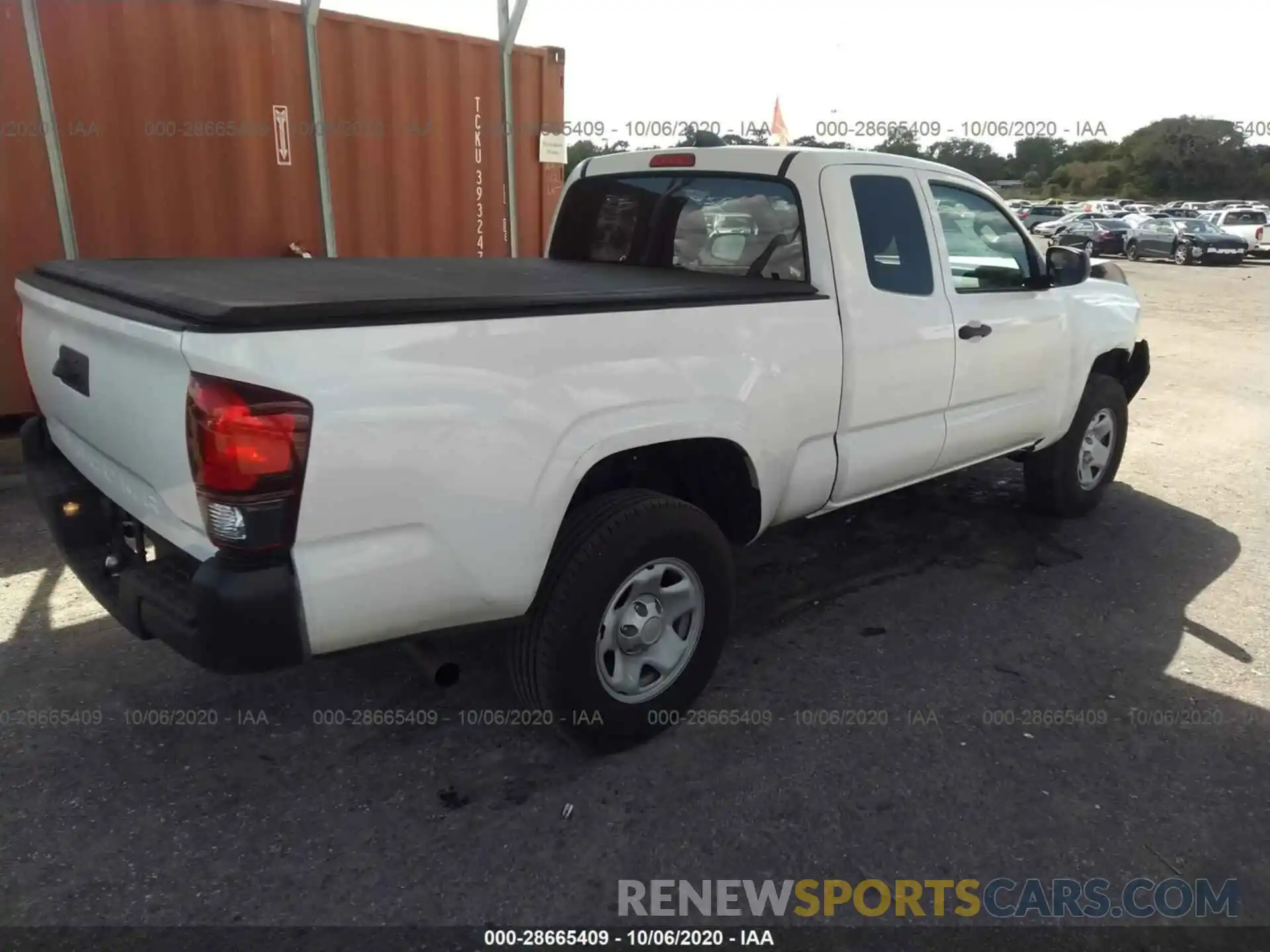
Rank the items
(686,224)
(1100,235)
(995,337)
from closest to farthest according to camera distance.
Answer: (686,224) → (995,337) → (1100,235)

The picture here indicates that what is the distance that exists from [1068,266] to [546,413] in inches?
127

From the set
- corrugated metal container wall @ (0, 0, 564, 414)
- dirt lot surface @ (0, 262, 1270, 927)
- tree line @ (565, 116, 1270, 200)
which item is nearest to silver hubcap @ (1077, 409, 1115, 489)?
dirt lot surface @ (0, 262, 1270, 927)

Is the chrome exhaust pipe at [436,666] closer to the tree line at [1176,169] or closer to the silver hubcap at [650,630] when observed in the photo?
the silver hubcap at [650,630]

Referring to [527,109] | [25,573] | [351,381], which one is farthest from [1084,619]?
[527,109]

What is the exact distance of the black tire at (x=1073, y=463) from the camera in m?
5.06

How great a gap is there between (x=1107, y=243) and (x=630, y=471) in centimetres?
3086

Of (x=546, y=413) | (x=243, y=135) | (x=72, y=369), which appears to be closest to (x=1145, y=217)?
(x=243, y=135)

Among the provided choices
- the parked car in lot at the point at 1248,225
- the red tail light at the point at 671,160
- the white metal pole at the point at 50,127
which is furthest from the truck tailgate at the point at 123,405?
the parked car in lot at the point at 1248,225

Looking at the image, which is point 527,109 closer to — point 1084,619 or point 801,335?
point 801,335

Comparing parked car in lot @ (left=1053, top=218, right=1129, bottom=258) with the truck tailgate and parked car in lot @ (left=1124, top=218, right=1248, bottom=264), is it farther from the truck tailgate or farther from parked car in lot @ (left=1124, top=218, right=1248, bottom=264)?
the truck tailgate

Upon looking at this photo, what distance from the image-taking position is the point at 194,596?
222 centimetres

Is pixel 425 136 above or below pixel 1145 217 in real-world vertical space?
above

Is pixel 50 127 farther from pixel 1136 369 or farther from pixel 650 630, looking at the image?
pixel 1136 369

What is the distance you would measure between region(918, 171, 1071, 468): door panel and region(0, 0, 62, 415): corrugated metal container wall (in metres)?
4.94
